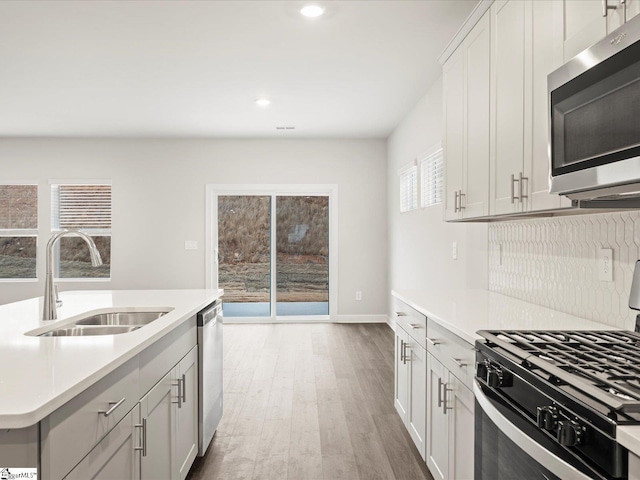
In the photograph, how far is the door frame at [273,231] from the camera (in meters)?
6.86

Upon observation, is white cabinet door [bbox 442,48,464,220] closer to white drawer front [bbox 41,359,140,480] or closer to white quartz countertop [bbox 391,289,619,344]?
white quartz countertop [bbox 391,289,619,344]

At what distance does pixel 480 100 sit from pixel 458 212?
0.66 metres

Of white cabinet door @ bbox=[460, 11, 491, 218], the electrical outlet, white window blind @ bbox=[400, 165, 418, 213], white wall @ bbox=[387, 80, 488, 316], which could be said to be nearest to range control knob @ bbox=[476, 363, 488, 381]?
the electrical outlet

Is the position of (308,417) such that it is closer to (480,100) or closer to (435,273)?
(435,273)

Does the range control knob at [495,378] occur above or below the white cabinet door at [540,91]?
below

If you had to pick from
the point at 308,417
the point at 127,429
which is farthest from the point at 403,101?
the point at 127,429

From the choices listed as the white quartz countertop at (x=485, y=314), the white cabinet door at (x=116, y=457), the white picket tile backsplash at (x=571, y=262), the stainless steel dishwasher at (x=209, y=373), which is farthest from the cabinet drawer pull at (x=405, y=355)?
the white cabinet door at (x=116, y=457)

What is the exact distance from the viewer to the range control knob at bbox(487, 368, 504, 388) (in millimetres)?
1395

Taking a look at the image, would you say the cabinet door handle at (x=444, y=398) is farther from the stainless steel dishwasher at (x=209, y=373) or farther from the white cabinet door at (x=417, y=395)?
the stainless steel dishwasher at (x=209, y=373)

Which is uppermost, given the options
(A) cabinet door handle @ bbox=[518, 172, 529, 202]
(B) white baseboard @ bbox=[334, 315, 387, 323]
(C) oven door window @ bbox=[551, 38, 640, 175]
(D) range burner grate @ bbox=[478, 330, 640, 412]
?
(C) oven door window @ bbox=[551, 38, 640, 175]

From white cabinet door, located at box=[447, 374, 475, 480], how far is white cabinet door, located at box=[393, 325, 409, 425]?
0.84 meters

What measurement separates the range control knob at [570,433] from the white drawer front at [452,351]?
2.24ft

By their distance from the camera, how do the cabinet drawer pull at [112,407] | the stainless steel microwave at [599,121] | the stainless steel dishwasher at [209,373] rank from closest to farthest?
the stainless steel microwave at [599,121]
the cabinet drawer pull at [112,407]
the stainless steel dishwasher at [209,373]

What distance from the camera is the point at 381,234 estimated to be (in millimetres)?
6988
